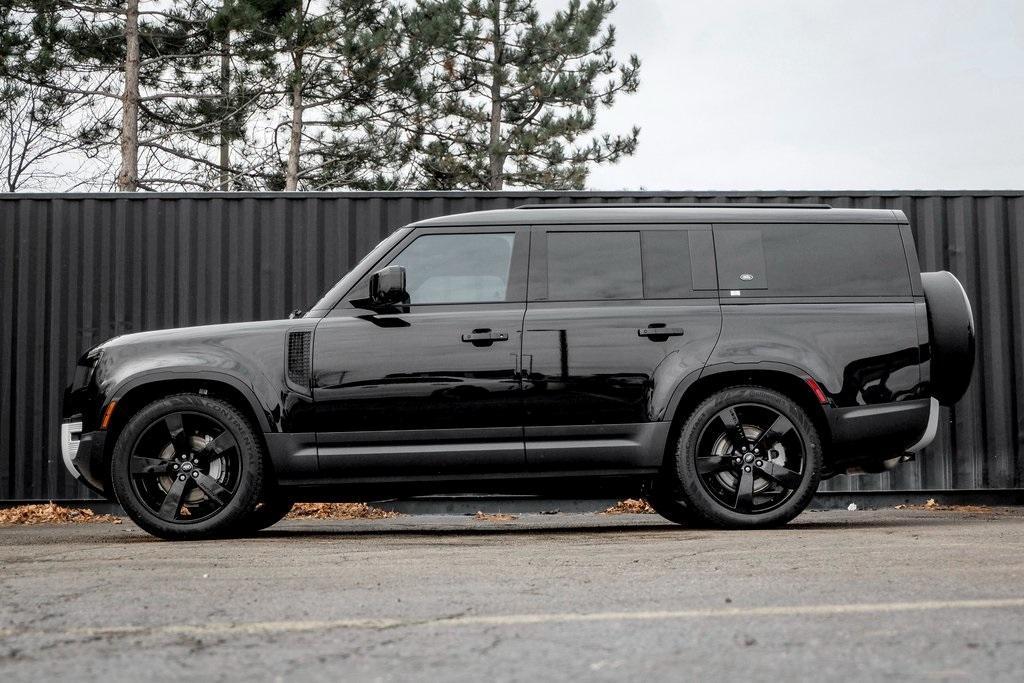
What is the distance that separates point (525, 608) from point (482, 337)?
292 centimetres

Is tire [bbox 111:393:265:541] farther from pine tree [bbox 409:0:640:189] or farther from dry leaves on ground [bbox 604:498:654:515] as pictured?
pine tree [bbox 409:0:640:189]

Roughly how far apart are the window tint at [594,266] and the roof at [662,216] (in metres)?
0.11

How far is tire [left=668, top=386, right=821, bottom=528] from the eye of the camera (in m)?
7.14

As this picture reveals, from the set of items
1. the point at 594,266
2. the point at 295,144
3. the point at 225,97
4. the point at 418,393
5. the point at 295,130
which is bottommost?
the point at 418,393

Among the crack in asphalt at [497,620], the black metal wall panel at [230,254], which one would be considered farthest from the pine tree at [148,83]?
the crack in asphalt at [497,620]

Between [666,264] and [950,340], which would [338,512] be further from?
[950,340]

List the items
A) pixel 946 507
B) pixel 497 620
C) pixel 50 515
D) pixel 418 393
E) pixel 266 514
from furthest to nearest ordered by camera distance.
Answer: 1. pixel 946 507
2. pixel 50 515
3. pixel 266 514
4. pixel 418 393
5. pixel 497 620

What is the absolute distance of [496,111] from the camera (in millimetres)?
27328

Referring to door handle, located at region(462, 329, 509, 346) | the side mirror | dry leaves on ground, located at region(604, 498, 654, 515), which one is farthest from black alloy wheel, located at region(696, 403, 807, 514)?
dry leaves on ground, located at region(604, 498, 654, 515)

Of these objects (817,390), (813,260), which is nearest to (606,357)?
(817,390)

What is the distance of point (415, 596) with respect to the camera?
4.71 metres

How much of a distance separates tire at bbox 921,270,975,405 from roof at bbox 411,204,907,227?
21.2 inches

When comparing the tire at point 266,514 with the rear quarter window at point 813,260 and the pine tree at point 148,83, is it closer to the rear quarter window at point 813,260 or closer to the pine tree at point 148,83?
the rear quarter window at point 813,260

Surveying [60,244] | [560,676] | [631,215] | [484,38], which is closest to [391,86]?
[484,38]
